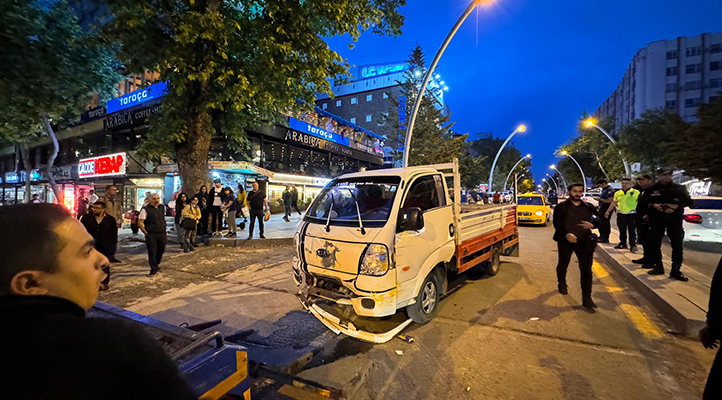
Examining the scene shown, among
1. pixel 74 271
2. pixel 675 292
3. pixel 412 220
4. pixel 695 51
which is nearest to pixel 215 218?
pixel 412 220

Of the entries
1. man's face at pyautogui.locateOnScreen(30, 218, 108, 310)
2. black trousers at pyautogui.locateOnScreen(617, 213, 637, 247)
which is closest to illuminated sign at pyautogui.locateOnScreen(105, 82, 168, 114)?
man's face at pyautogui.locateOnScreen(30, 218, 108, 310)

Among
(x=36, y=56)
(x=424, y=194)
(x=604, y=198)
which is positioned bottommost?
(x=604, y=198)

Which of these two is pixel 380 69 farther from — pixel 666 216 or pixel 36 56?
pixel 666 216

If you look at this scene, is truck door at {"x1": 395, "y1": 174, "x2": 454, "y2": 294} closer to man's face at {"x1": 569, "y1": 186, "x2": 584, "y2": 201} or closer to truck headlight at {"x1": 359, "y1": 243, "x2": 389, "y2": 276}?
truck headlight at {"x1": 359, "y1": 243, "x2": 389, "y2": 276}

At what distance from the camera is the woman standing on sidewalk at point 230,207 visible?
407 inches

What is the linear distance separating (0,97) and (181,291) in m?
5.70

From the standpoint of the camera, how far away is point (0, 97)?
654cm

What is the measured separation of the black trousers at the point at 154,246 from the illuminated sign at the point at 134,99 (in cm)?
1468

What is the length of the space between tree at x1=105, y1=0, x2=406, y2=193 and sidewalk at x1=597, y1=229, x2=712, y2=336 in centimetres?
875

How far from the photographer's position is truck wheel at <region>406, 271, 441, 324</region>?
4.09 meters

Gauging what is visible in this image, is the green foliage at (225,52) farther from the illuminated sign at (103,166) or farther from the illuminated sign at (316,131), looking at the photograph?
the illuminated sign at (316,131)

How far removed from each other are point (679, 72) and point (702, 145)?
2941 inches

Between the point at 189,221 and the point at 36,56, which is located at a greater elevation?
the point at 36,56

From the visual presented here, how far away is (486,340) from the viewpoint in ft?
12.5
